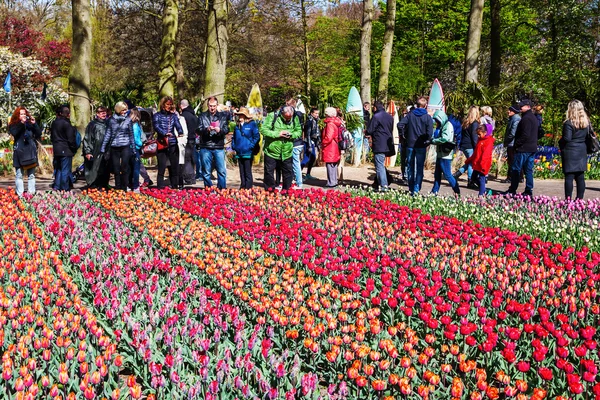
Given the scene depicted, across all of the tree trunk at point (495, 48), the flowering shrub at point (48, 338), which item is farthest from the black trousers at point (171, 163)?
the tree trunk at point (495, 48)

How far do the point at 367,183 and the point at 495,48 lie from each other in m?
9.91

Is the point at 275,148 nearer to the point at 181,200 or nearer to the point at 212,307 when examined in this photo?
the point at 181,200

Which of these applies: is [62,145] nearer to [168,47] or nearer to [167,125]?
[167,125]

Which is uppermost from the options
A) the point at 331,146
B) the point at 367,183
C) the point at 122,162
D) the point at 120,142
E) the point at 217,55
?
the point at 217,55

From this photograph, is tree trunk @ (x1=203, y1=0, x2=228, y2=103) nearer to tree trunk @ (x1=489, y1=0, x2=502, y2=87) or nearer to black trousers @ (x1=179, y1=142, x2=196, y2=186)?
black trousers @ (x1=179, y1=142, x2=196, y2=186)

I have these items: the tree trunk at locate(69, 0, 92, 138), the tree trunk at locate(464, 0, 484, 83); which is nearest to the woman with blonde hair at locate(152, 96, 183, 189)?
the tree trunk at locate(69, 0, 92, 138)

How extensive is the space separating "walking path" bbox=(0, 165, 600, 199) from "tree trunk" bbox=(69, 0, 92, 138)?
1612 mm

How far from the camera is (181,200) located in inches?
351

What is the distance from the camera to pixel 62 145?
10602 mm

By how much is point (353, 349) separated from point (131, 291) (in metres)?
1.86

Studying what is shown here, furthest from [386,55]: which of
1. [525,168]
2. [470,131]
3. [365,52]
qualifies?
[525,168]

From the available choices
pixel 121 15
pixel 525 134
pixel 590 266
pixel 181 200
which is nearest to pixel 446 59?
pixel 121 15

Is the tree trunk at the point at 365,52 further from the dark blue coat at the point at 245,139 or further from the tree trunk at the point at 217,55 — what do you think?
the dark blue coat at the point at 245,139

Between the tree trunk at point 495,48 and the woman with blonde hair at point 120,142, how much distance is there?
13.3m
